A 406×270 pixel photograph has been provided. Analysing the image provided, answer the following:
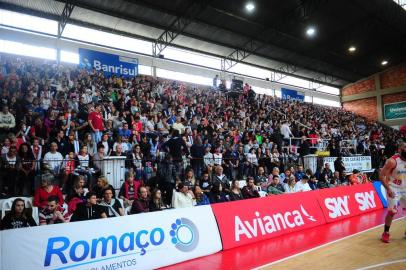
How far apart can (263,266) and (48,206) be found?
3958 mm

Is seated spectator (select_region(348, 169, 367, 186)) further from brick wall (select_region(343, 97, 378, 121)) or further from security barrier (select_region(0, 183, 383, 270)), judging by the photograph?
brick wall (select_region(343, 97, 378, 121))

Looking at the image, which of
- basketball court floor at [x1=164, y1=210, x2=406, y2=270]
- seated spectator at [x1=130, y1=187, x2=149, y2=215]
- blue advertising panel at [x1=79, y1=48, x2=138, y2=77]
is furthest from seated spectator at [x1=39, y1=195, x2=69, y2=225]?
blue advertising panel at [x1=79, y1=48, x2=138, y2=77]

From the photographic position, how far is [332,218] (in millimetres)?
7738

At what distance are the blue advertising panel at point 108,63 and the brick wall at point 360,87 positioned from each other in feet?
91.1

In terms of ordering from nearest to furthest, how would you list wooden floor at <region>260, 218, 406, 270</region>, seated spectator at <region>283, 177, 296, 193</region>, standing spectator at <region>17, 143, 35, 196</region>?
wooden floor at <region>260, 218, 406, 270</region>, standing spectator at <region>17, 143, 35, 196</region>, seated spectator at <region>283, 177, 296, 193</region>

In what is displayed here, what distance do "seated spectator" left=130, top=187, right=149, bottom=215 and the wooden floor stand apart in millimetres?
2676

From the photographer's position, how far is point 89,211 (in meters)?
5.25

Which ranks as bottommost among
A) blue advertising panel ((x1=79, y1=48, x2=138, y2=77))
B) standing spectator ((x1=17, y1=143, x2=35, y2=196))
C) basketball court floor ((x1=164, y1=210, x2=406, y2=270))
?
basketball court floor ((x1=164, y1=210, x2=406, y2=270))

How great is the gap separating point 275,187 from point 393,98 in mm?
29621

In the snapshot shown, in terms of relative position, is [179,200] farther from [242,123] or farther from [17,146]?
[242,123]

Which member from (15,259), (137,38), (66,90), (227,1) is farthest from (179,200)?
(137,38)

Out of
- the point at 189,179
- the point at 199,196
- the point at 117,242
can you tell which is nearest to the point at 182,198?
the point at 199,196

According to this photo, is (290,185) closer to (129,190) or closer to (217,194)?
(217,194)

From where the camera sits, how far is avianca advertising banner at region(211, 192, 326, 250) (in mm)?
5773
